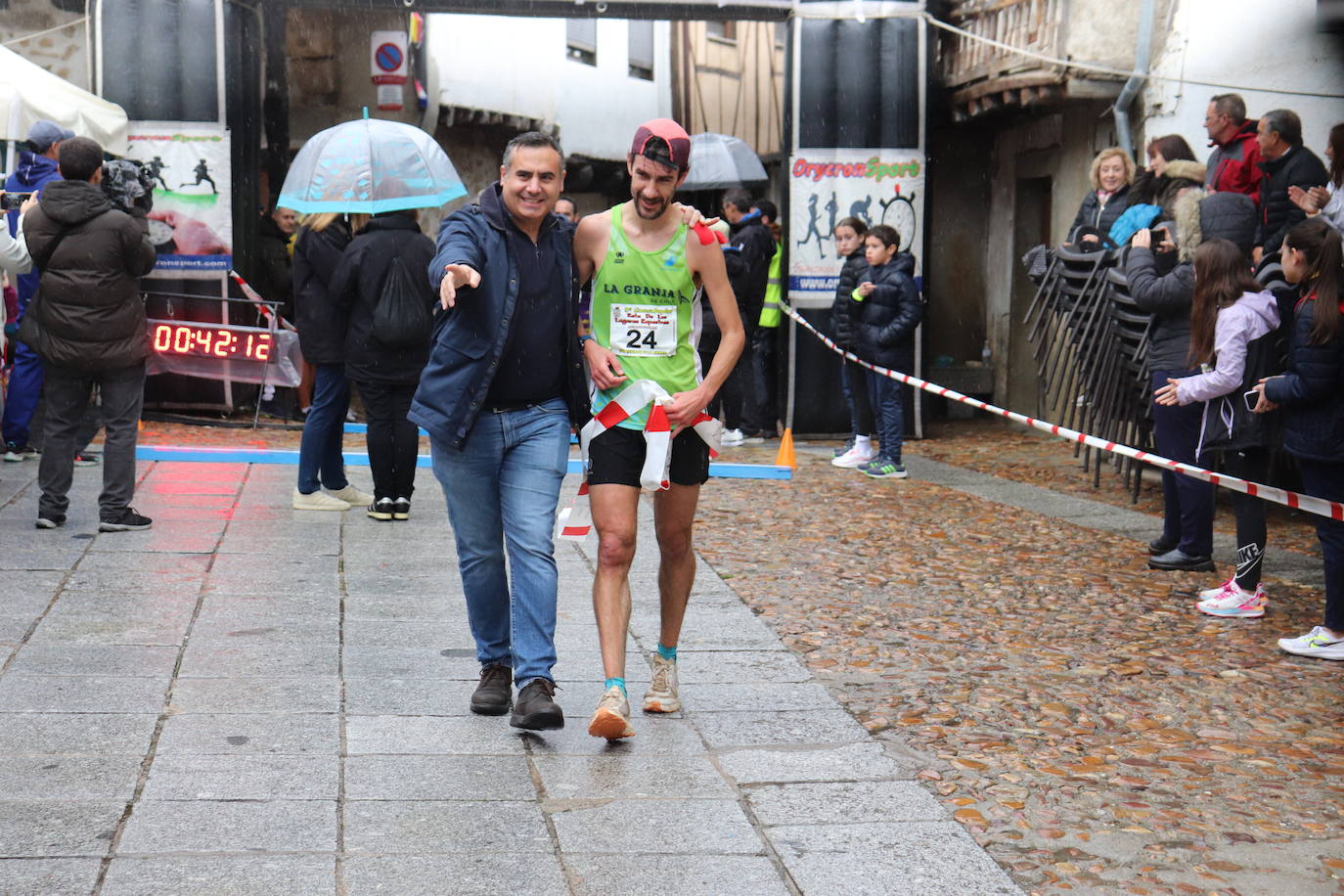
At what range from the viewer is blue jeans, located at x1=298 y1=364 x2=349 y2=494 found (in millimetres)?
8617

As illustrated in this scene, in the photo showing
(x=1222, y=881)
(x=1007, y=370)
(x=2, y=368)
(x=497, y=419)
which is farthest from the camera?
(x=1007, y=370)

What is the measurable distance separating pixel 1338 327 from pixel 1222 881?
3.03m

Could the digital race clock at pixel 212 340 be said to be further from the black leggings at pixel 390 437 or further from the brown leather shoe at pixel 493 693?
the brown leather shoe at pixel 493 693

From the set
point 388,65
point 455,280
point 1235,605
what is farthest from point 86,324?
point 388,65

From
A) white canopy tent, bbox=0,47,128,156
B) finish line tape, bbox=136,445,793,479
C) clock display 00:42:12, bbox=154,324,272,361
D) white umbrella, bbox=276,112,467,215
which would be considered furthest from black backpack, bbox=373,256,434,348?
clock display 00:42:12, bbox=154,324,272,361

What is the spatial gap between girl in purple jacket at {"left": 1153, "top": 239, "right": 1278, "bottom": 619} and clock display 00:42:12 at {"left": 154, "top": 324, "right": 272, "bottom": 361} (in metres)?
8.21

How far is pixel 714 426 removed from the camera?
4.80 m

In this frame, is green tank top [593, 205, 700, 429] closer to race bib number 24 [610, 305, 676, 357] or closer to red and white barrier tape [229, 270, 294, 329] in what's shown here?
race bib number 24 [610, 305, 676, 357]

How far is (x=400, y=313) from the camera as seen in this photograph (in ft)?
26.8

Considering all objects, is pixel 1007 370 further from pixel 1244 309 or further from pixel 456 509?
pixel 456 509

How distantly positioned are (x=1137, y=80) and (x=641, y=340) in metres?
8.71

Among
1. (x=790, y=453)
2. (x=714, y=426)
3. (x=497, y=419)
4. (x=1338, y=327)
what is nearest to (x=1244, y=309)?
(x=1338, y=327)

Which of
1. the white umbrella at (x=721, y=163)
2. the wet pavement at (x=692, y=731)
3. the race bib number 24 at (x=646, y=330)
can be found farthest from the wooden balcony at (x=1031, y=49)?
the race bib number 24 at (x=646, y=330)

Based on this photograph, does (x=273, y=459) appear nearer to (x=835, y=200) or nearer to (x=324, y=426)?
(x=324, y=426)
